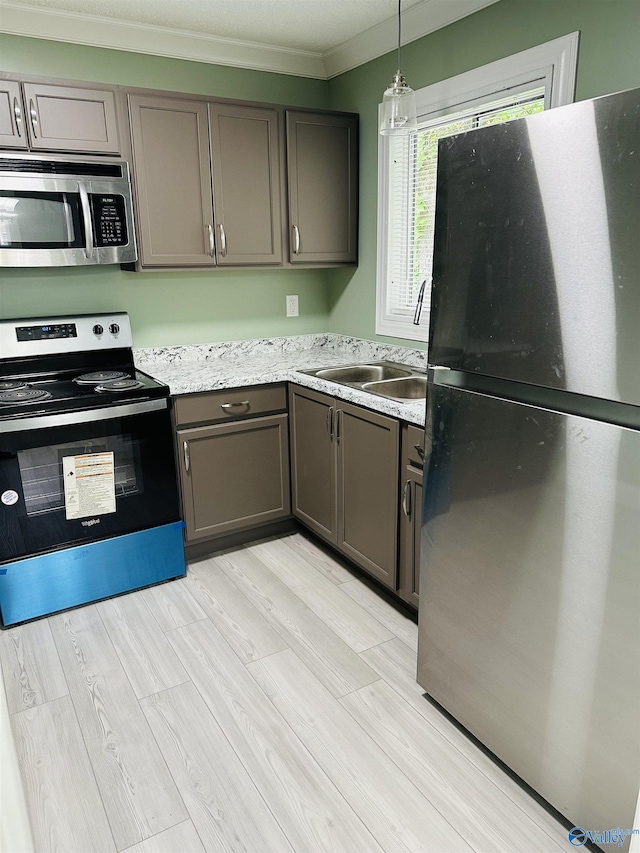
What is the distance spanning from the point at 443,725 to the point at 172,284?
238 cm

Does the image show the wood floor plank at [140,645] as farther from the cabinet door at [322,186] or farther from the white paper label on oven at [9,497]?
the cabinet door at [322,186]

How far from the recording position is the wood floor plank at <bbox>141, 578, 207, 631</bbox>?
247cm

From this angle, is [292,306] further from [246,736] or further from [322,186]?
[246,736]

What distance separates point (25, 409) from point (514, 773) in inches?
81.6

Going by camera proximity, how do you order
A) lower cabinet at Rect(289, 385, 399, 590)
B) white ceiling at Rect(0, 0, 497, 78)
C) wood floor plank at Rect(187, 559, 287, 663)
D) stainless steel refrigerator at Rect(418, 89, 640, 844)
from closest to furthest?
stainless steel refrigerator at Rect(418, 89, 640, 844), wood floor plank at Rect(187, 559, 287, 663), lower cabinet at Rect(289, 385, 399, 590), white ceiling at Rect(0, 0, 497, 78)

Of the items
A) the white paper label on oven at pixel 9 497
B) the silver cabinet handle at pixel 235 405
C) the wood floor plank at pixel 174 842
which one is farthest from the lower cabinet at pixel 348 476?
the white paper label on oven at pixel 9 497

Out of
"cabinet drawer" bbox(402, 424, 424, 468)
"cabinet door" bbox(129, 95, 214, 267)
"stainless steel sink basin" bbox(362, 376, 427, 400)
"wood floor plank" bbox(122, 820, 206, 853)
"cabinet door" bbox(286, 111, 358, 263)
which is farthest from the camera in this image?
"cabinet door" bbox(286, 111, 358, 263)

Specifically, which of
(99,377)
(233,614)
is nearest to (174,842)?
(233,614)

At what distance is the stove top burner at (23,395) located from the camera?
7.77ft

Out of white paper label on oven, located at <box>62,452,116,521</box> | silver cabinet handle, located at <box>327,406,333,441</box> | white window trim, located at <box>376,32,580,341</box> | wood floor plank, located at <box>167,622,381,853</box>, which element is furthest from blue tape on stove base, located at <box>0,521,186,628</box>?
white window trim, located at <box>376,32,580,341</box>

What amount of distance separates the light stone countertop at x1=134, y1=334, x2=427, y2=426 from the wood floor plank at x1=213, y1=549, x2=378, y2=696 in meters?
0.87

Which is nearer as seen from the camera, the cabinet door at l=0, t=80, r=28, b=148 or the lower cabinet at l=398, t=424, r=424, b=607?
the lower cabinet at l=398, t=424, r=424, b=607

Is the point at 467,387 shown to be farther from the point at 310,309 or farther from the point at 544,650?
the point at 310,309

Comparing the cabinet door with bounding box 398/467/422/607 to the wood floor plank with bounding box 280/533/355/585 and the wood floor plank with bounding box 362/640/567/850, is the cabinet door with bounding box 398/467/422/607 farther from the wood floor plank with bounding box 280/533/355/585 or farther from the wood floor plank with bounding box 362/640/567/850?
the wood floor plank with bounding box 280/533/355/585
